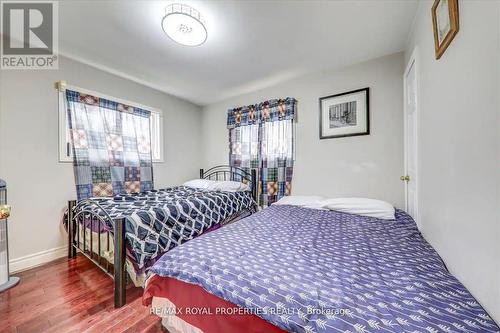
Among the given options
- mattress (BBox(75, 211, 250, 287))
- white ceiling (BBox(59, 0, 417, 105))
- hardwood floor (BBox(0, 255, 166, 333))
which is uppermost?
white ceiling (BBox(59, 0, 417, 105))

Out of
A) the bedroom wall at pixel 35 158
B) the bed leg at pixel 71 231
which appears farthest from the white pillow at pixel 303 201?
the bedroom wall at pixel 35 158

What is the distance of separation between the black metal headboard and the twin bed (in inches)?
55.4

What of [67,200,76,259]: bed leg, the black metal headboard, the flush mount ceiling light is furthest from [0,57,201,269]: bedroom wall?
the black metal headboard

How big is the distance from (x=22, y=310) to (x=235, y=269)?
1811 mm

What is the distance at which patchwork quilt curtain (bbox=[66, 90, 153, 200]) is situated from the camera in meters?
2.39

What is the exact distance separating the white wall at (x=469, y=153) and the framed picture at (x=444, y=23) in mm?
38

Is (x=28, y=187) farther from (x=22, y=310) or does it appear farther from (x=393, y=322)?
(x=393, y=322)

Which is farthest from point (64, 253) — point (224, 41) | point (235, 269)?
point (224, 41)

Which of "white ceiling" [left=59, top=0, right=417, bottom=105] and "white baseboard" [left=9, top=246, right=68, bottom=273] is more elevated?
"white ceiling" [left=59, top=0, right=417, bottom=105]

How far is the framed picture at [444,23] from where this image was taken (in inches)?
37.4

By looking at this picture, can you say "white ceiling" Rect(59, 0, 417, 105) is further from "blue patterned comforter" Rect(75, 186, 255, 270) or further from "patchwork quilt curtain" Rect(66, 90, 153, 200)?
"blue patterned comforter" Rect(75, 186, 255, 270)

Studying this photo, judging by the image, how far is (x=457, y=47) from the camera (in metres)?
Result: 0.96

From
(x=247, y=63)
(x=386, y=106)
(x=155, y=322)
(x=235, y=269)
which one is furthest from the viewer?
(x=247, y=63)

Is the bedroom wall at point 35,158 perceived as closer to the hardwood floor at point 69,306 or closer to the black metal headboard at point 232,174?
the hardwood floor at point 69,306
